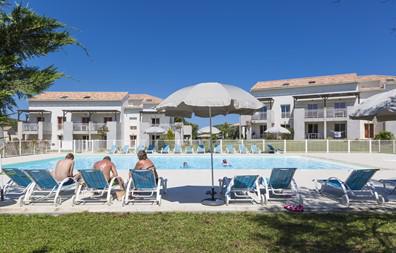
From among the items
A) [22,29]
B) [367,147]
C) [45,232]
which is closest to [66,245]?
[45,232]

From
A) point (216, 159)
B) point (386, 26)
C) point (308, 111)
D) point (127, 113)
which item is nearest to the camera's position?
point (386, 26)

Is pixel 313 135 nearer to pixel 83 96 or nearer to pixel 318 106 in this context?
pixel 318 106

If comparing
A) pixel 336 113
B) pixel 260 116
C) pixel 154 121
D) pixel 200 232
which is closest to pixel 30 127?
pixel 154 121

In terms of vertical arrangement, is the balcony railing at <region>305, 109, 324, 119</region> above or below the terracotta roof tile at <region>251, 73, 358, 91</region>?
below

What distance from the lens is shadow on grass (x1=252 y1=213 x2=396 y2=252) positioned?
371 centimetres

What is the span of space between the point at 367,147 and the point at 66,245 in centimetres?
2430

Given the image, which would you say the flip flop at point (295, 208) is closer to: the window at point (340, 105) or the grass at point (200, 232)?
the grass at point (200, 232)

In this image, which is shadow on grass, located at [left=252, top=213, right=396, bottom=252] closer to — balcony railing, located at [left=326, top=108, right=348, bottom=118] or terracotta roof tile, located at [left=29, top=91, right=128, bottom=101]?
balcony railing, located at [left=326, top=108, right=348, bottom=118]

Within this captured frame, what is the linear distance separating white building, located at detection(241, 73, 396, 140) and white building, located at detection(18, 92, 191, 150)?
39.3ft

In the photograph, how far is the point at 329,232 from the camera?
429 cm

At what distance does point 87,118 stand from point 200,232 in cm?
3601

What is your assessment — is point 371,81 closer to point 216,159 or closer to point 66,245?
point 216,159

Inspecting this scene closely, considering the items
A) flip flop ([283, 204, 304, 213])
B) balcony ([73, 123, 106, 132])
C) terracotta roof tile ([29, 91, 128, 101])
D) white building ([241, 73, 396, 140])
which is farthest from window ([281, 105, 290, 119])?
flip flop ([283, 204, 304, 213])

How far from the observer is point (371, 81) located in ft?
121
